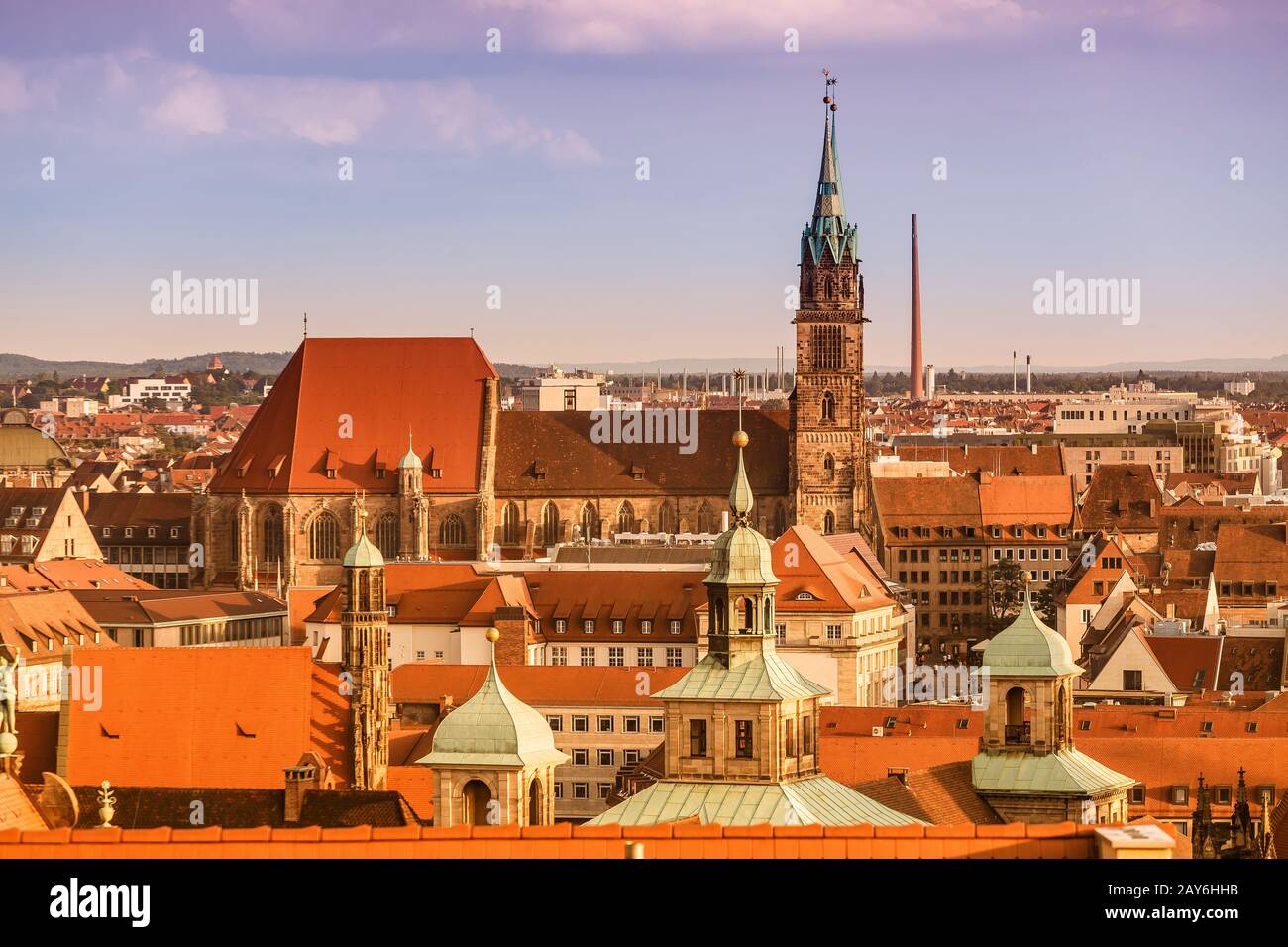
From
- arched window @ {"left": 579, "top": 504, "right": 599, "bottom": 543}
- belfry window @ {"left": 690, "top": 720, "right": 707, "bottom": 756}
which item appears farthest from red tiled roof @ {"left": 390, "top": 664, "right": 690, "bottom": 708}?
belfry window @ {"left": 690, "top": 720, "right": 707, "bottom": 756}

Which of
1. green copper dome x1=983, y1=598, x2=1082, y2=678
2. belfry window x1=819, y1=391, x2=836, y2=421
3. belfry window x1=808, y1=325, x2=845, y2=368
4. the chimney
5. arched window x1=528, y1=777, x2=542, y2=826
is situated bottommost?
the chimney

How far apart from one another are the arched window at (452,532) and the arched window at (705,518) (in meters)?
9.91

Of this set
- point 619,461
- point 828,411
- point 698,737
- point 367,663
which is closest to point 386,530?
point 619,461

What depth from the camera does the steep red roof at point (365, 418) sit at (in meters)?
131

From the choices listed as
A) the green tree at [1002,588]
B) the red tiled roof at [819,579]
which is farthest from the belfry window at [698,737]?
the green tree at [1002,588]

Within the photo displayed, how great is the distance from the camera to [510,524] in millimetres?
132000

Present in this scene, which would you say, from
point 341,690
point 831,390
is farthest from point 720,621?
point 831,390

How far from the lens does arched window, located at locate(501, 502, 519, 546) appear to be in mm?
131750

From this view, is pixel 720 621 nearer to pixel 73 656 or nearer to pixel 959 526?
pixel 73 656

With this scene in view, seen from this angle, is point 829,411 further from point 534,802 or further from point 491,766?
point 491,766

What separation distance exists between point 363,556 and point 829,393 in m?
48.2

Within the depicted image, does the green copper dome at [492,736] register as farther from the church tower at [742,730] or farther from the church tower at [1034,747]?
the church tower at [1034,747]

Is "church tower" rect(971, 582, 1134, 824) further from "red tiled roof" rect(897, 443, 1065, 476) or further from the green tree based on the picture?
"red tiled roof" rect(897, 443, 1065, 476)
